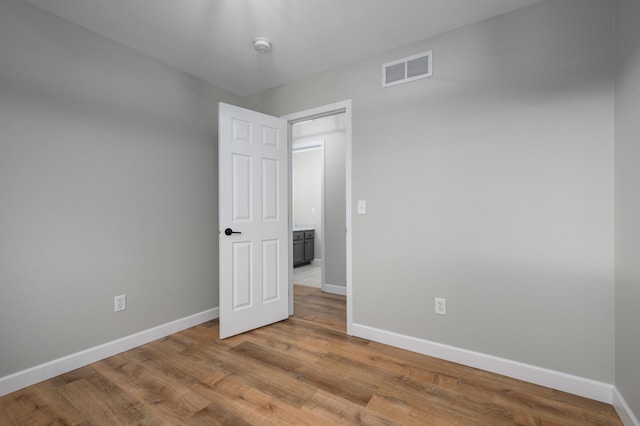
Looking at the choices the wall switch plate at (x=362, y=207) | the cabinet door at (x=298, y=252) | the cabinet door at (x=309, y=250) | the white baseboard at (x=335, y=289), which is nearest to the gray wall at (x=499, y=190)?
the wall switch plate at (x=362, y=207)

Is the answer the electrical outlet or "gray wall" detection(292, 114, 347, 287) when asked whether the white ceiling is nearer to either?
"gray wall" detection(292, 114, 347, 287)

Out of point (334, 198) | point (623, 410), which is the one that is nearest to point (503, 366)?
point (623, 410)

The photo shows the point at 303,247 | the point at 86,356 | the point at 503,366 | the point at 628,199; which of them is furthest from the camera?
the point at 303,247

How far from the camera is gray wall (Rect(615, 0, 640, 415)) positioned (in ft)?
4.63

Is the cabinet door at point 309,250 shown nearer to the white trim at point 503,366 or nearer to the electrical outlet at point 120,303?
the white trim at point 503,366

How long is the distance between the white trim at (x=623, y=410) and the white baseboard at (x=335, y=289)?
2727mm

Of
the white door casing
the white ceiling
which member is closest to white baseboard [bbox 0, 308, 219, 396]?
the white door casing

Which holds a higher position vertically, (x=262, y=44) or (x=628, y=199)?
(x=262, y=44)

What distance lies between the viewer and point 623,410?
149 cm

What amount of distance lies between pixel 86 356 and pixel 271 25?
2880 millimetres

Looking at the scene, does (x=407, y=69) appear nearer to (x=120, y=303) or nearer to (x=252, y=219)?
(x=252, y=219)

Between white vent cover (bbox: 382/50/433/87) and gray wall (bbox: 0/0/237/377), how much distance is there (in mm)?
1966

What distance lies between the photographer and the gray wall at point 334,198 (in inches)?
160

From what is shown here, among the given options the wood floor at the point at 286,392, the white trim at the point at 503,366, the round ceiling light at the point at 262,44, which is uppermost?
the round ceiling light at the point at 262,44
